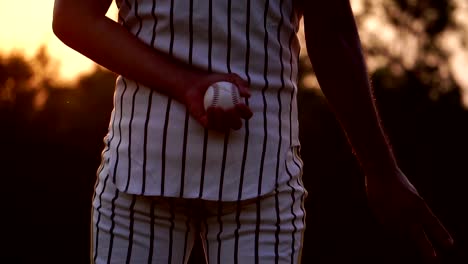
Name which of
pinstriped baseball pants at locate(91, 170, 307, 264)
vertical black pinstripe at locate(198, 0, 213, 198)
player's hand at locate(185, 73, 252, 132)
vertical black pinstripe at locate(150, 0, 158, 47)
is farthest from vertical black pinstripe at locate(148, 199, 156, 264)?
vertical black pinstripe at locate(150, 0, 158, 47)

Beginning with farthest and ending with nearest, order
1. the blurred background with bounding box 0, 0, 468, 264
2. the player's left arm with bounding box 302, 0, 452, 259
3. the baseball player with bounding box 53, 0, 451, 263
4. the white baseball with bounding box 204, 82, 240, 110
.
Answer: the blurred background with bounding box 0, 0, 468, 264 → the player's left arm with bounding box 302, 0, 452, 259 → the baseball player with bounding box 53, 0, 451, 263 → the white baseball with bounding box 204, 82, 240, 110

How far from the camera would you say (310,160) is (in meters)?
12.7

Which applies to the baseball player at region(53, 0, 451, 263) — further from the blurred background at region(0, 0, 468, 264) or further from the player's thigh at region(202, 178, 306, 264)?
the blurred background at region(0, 0, 468, 264)

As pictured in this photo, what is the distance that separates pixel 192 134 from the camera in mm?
1852

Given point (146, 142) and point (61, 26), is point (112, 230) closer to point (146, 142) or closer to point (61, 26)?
point (146, 142)

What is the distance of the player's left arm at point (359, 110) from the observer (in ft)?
6.73

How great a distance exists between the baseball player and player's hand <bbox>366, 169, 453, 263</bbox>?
0.73 feet

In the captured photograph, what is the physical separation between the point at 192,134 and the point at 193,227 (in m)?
0.22

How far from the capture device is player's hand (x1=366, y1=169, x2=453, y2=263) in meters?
2.06

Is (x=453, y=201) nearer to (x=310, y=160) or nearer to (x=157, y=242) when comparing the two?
(x=310, y=160)

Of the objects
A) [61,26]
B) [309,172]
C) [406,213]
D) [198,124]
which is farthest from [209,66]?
[309,172]

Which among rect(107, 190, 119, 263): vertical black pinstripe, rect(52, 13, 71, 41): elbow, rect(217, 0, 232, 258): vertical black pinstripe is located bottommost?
rect(107, 190, 119, 263): vertical black pinstripe

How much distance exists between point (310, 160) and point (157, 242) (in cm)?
1083

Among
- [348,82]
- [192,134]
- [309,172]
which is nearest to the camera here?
[192,134]
